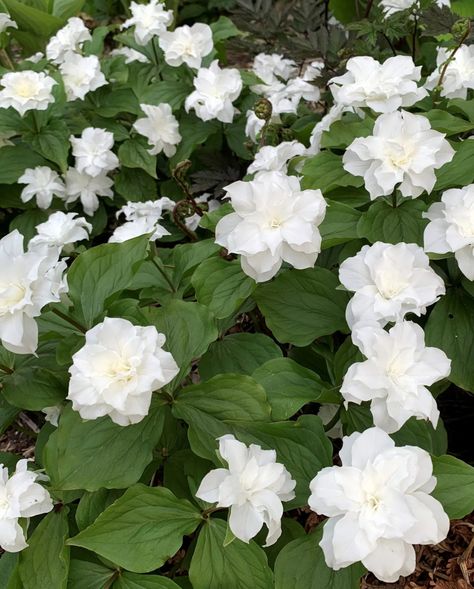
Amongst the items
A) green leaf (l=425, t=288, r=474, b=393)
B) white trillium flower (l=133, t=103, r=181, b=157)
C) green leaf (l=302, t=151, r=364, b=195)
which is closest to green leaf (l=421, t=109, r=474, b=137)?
green leaf (l=302, t=151, r=364, b=195)

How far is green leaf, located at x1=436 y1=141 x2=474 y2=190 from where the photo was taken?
5.90 feet

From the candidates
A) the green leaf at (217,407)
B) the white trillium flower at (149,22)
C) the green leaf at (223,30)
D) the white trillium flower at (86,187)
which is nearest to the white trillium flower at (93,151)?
the white trillium flower at (86,187)

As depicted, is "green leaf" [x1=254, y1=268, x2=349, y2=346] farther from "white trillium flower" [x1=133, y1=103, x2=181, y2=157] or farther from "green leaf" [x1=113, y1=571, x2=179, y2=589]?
"white trillium flower" [x1=133, y1=103, x2=181, y2=157]

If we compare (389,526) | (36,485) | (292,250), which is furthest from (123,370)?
(389,526)

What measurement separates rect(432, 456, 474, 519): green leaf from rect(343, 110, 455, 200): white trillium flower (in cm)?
68

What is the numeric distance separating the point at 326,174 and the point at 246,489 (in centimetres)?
103

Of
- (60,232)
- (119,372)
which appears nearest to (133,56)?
(60,232)

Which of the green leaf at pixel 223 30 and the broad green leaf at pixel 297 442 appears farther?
the green leaf at pixel 223 30

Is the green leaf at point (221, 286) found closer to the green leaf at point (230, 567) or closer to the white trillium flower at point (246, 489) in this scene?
the white trillium flower at point (246, 489)

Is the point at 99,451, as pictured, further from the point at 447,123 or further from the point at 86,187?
the point at 86,187

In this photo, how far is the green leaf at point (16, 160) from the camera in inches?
108

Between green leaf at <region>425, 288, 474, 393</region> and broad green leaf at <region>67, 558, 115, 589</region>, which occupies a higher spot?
green leaf at <region>425, 288, 474, 393</region>

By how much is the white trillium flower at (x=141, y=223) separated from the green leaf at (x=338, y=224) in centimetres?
49

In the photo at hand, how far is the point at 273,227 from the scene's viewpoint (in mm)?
1550
